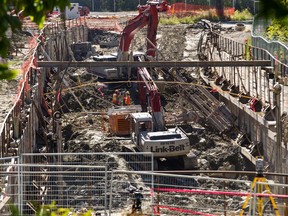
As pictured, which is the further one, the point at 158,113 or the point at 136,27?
the point at 136,27

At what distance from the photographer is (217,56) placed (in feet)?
180

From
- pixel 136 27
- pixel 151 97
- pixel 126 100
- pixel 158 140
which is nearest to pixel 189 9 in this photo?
pixel 136 27

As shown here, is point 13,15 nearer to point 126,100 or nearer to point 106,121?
point 106,121

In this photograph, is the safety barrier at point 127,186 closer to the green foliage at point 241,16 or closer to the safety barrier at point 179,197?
the safety barrier at point 179,197

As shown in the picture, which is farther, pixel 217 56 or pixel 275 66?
pixel 217 56

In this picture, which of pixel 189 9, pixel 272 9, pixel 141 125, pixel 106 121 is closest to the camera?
pixel 272 9

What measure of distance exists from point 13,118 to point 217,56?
1049 inches

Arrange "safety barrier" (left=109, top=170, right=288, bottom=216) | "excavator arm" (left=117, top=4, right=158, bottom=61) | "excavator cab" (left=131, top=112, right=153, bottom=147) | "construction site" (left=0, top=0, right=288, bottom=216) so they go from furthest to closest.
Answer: "excavator arm" (left=117, top=4, right=158, bottom=61)
"excavator cab" (left=131, top=112, right=153, bottom=147)
"construction site" (left=0, top=0, right=288, bottom=216)
"safety barrier" (left=109, top=170, right=288, bottom=216)

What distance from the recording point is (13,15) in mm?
5812

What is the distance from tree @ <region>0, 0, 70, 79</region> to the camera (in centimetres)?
554

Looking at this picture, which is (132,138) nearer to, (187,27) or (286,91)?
(286,91)

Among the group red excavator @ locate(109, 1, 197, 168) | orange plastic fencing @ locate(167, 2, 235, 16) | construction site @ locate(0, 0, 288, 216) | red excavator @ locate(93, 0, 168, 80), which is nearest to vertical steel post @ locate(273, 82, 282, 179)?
construction site @ locate(0, 0, 288, 216)

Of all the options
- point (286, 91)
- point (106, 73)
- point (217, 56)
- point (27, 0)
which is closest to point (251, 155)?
point (286, 91)

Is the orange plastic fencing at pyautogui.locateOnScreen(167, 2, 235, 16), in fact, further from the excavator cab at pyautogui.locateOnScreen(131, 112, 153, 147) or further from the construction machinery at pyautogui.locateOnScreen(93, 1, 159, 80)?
the excavator cab at pyautogui.locateOnScreen(131, 112, 153, 147)
